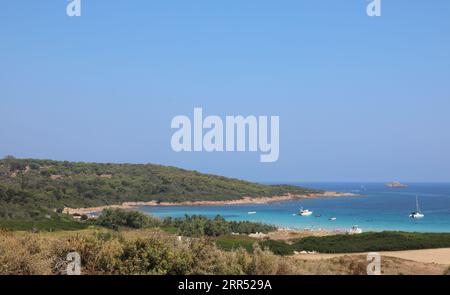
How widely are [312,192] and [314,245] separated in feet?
400

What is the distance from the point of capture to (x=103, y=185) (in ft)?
323

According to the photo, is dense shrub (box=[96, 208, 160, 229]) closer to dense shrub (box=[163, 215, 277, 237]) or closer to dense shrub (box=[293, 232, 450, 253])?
dense shrub (box=[163, 215, 277, 237])

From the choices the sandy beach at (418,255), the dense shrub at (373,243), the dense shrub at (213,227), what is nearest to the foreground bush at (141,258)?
the sandy beach at (418,255)

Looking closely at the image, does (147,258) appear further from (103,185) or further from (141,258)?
(103,185)

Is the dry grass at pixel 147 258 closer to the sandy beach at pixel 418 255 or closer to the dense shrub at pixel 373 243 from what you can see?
the sandy beach at pixel 418 255

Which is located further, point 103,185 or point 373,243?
point 103,185

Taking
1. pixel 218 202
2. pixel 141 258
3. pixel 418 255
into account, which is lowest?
pixel 218 202

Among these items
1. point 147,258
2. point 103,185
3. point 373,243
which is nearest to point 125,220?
point 373,243

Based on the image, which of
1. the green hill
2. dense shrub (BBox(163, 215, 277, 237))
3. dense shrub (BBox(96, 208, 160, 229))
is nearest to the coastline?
the green hill

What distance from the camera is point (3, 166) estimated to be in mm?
98750

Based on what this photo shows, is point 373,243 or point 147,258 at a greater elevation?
point 147,258
